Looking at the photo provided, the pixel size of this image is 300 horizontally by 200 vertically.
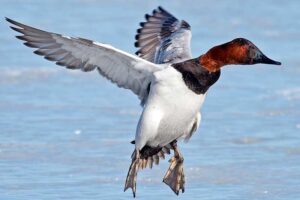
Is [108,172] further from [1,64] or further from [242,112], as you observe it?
[1,64]

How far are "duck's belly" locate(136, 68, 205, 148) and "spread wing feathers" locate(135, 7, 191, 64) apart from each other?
75cm

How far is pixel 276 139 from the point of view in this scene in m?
7.41

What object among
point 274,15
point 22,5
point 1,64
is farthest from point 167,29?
point 22,5

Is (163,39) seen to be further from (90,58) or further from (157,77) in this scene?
(157,77)

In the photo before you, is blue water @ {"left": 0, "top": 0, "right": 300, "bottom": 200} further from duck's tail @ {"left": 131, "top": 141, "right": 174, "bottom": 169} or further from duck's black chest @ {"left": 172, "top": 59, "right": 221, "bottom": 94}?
duck's black chest @ {"left": 172, "top": 59, "right": 221, "bottom": 94}

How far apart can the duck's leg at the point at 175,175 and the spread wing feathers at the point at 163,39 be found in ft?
2.39

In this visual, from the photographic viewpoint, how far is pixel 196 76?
→ 596cm

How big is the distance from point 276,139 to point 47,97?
2.33m

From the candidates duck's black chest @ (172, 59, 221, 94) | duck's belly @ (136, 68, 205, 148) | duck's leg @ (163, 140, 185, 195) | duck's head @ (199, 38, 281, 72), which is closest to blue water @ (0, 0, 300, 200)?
duck's leg @ (163, 140, 185, 195)

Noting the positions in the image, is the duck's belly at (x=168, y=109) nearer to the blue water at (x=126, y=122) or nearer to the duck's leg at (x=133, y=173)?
the duck's leg at (x=133, y=173)

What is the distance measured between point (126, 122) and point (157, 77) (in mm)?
1998

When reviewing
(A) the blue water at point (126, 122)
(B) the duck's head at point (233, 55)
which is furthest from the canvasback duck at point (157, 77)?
(A) the blue water at point (126, 122)

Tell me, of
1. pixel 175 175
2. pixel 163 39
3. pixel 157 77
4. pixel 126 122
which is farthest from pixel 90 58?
pixel 126 122

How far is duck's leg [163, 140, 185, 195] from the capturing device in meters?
6.11
